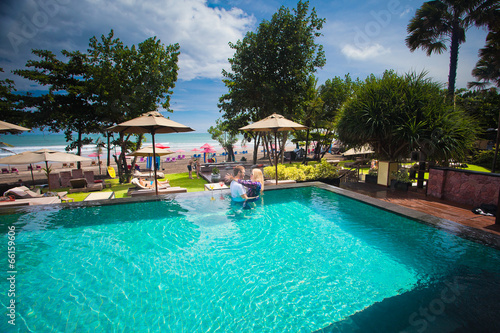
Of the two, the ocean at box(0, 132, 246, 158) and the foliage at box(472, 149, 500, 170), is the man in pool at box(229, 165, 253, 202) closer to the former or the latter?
the foliage at box(472, 149, 500, 170)

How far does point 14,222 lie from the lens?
620cm

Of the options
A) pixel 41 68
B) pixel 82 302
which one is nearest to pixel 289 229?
pixel 82 302

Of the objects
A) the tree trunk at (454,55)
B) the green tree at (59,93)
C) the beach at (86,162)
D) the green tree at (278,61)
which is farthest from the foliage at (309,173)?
the green tree at (59,93)

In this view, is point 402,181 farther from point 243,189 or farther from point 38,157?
point 38,157

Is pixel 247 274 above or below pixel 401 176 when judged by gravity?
below

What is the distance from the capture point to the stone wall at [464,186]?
22.2 feet

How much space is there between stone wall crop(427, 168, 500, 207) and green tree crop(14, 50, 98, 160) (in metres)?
21.1

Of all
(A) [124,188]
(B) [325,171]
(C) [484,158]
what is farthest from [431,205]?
(C) [484,158]

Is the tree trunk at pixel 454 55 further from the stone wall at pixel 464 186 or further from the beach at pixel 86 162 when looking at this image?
the beach at pixel 86 162

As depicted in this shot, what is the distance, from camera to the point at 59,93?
Answer: 17.5 m

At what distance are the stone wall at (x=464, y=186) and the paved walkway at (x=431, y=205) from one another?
0.34m

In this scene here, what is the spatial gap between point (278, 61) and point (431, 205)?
15599 millimetres

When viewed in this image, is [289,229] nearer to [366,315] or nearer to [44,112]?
[366,315]

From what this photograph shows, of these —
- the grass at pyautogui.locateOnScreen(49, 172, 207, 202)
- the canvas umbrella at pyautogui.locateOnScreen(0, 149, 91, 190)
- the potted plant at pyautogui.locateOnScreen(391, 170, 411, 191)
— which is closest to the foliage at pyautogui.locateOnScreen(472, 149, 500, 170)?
the potted plant at pyautogui.locateOnScreen(391, 170, 411, 191)
